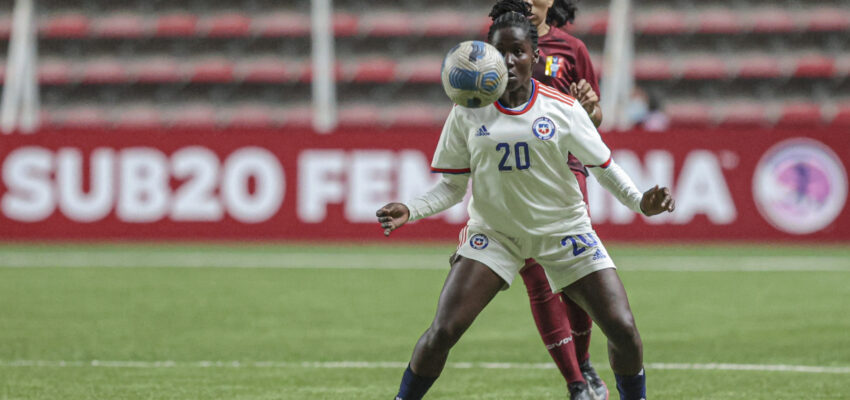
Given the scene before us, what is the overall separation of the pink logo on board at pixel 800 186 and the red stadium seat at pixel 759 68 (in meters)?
6.56

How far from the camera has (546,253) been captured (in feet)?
16.8

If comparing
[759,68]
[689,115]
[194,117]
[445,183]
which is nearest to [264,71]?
[194,117]

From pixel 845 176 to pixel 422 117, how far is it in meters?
8.76

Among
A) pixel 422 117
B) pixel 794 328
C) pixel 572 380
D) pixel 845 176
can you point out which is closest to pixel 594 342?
pixel 794 328

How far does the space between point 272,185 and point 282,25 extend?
6634 millimetres

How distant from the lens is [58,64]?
2272 centimetres

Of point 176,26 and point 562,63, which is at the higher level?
point 176,26

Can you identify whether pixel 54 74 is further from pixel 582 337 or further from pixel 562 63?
pixel 582 337

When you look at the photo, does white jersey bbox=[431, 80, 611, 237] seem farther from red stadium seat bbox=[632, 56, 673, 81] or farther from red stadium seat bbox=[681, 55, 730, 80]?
red stadium seat bbox=[681, 55, 730, 80]

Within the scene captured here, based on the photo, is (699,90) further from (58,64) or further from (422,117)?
(58,64)

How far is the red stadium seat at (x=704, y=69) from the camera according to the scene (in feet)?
72.3

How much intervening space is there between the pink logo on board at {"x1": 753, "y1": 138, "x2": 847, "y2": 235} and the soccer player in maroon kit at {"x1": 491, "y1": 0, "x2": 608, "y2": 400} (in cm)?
998

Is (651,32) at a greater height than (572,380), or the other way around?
(651,32)

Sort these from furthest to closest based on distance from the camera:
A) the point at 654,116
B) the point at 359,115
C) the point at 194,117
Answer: the point at 194,117, the point at 359,115, the point at 654,116
